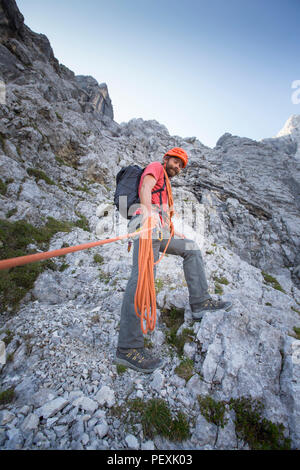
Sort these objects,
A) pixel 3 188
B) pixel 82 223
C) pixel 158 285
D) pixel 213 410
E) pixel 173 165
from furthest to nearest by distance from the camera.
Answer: pixel 82 223
pixel 3 188
pixel 158 285
pixel 173 165
pixel 213 410

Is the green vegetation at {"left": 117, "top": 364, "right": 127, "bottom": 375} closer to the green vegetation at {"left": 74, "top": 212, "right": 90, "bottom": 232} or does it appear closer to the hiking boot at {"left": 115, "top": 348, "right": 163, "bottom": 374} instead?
the hiking boot at {"left": 115, "top": 348, "right": 163, "bottom": 374}

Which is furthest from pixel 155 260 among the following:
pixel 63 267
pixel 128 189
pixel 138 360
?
pixel 63 267

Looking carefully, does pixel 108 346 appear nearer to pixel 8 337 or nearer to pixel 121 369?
pixel 121 369

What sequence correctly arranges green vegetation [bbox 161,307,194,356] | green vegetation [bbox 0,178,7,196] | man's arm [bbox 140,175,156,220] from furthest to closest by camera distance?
green vegetation [bbox 0,178,7,196], green vegetation [bbox 161,307,194,356], man's arm [bbox 140,175,156,220]

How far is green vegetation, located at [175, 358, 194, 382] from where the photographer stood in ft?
8.49

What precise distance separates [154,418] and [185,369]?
2.68 ft

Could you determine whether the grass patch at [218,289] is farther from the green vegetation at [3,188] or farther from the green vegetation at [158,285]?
the green vegetation at [3,188]

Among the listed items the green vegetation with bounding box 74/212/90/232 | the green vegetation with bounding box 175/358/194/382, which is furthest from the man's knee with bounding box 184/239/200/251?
the green vegetation with bounding box 74/212/90/232

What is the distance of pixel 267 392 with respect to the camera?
7.60 feet

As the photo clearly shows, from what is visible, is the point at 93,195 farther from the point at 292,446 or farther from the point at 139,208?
the point at 292,446

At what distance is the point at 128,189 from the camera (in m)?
3.11

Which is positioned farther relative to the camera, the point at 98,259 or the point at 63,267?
the point at 98,259

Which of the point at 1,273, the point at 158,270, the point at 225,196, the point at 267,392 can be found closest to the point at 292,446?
the point at 267,392
